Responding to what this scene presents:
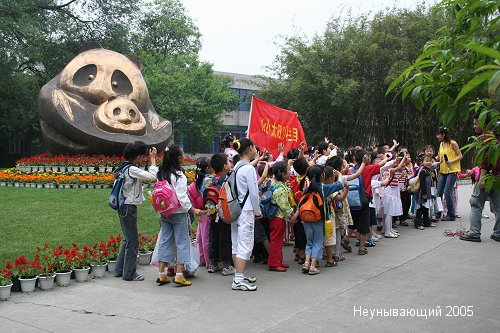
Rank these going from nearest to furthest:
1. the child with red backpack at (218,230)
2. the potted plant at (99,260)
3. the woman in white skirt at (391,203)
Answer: the potted plant at (99,260)
the child with red backpack at (218,230)
the woman in white skirt at (391,203)

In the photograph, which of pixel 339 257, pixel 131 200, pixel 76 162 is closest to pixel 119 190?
pixel 131 200

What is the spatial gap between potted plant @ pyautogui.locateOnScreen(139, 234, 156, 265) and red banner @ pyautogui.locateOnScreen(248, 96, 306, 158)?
2052 mm

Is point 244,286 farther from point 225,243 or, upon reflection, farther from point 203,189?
point 203,189

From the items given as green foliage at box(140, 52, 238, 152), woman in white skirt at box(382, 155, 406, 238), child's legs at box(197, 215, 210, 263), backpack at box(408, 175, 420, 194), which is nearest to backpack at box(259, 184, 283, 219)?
child's legs at box(197, 215, 210, 263)

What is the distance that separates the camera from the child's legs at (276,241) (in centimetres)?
618

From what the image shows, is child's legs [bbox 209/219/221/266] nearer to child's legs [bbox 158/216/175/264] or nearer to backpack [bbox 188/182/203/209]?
backpack [bbox 188/182/203/209]

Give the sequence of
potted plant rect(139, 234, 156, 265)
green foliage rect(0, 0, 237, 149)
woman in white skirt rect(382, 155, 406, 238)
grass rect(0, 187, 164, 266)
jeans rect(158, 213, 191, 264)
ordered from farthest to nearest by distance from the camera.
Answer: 1. green foliage rect(0, 0, 237, 149)
2. woman in white skirt rect(382, 155, 406, 238)
3. grass rect(0, 187, 164, 266)
4. potted plant rect(139, 234, 156, 265)
5. jeans rect(158, 213, 191, 264)

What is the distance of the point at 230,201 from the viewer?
5.55m

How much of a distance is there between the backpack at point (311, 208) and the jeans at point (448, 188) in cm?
480

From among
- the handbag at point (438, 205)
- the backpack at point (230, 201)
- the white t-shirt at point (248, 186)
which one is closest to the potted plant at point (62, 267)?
the backpack at point (230, 201)

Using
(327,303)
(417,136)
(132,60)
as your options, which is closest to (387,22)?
(417,136)

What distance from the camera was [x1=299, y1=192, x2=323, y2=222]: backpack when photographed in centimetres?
596

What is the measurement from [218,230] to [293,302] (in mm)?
1757

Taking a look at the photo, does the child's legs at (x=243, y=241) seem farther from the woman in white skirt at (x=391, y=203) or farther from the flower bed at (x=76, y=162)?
the flower bed at (x=76, y=162)
